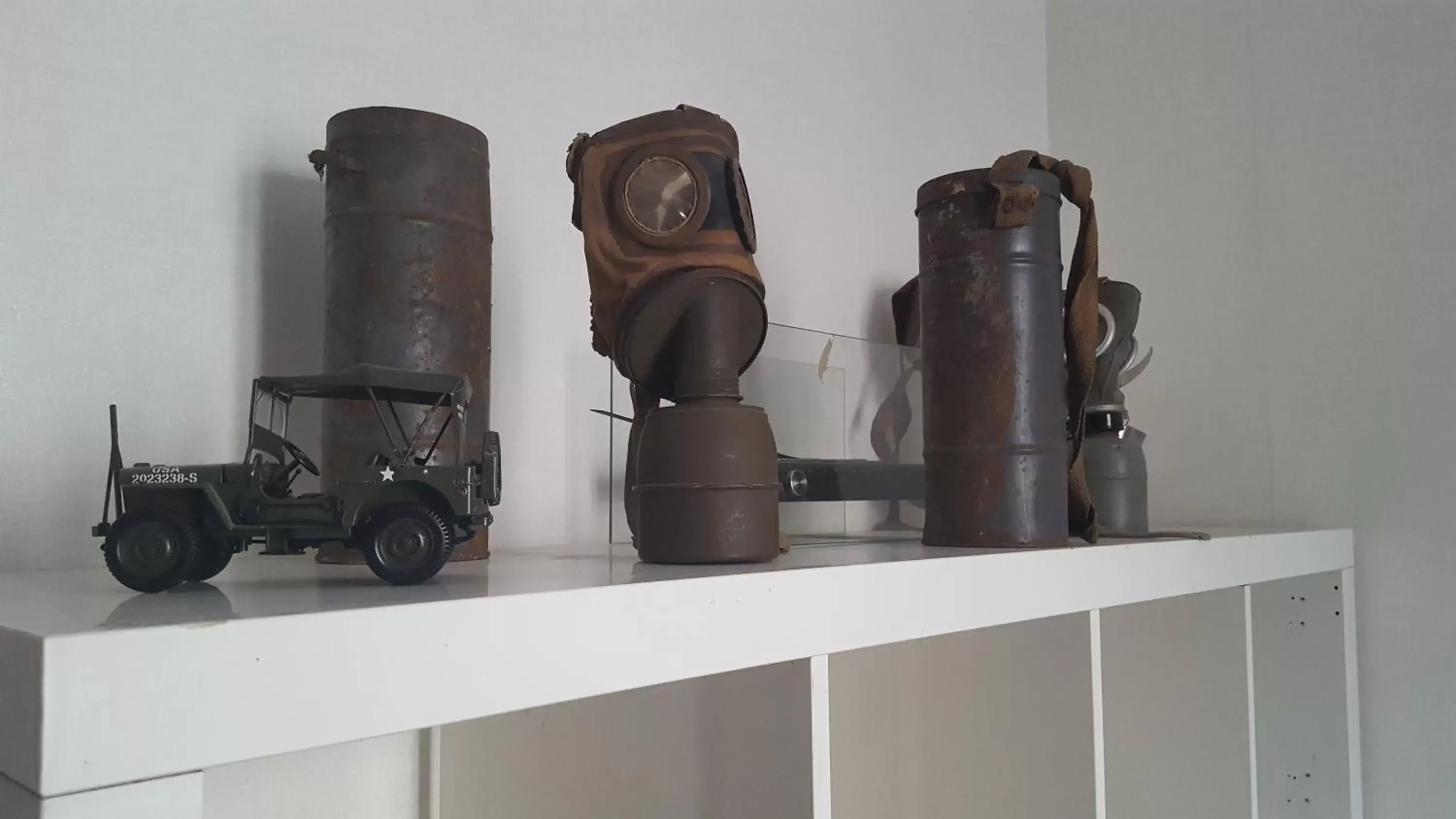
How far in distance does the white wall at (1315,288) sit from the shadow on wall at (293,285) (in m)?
1.21

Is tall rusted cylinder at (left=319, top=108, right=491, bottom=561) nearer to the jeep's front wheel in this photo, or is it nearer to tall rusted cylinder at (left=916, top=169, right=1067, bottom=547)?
the jeep's front wheel

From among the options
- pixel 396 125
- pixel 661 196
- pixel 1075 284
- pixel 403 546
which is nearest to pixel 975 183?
pixel 1075 284

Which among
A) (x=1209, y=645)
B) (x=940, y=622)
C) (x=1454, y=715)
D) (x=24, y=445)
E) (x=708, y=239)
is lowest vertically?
(x=1454, y=715)

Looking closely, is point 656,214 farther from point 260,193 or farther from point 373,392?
point 260,193

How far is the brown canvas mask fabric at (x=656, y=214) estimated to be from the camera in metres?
0.71

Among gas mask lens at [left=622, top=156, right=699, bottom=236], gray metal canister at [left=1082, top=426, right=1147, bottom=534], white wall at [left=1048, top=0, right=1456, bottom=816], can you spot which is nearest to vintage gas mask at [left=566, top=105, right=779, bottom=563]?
gas mask lens at [left=622, top=156, right=699, bottom=236]

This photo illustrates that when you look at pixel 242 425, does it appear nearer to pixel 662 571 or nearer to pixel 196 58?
pixel 196 58

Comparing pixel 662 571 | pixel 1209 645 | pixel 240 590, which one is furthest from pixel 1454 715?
pixel 240 590

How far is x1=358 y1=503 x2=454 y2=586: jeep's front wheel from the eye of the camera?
0.53 m

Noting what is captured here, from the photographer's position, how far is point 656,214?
0.71 meters

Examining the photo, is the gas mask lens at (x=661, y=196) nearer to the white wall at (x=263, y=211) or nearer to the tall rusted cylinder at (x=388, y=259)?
the tall rusted cylinder at (x=388, y=259)

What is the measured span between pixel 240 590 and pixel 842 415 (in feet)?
2.72

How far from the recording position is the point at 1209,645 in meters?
1.19

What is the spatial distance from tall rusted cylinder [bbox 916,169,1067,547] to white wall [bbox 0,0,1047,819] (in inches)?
15.3
